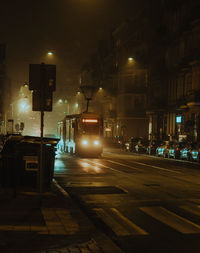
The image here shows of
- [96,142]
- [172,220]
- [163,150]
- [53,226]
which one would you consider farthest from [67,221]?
[163,150]

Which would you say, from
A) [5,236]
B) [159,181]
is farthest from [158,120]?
[5,236]

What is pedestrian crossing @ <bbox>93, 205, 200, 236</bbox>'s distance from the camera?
839cm

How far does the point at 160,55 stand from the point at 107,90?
73.6ft

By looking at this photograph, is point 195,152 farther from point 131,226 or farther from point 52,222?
point 52,222

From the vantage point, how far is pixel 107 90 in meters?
78.8

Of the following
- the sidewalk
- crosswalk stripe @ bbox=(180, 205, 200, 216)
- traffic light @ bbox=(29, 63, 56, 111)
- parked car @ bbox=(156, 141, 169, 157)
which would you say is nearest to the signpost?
traffic light @ bbox=(29, 63, 56, 111)

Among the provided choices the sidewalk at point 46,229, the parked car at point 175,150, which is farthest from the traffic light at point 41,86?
the parked car at point 175,150

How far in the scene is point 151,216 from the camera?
388 inches

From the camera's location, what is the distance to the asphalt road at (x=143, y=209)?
7609mm

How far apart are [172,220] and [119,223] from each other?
3.94ft

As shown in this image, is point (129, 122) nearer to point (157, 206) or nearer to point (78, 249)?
point (157, 206)

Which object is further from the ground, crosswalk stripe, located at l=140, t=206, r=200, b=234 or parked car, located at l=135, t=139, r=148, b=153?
parked car, located at l=135, t=139, r=148, b=153

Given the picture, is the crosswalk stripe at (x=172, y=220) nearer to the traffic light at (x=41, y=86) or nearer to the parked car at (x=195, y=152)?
the traffic light at (x=41, y=86)

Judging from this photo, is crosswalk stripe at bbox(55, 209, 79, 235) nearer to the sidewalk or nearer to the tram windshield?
the sidewalk
